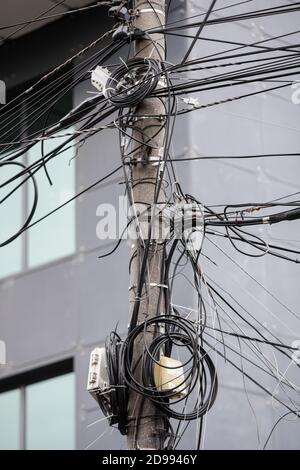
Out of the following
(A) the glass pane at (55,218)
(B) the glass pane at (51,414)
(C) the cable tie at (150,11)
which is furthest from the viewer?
(A) the glass pane at (55,218)

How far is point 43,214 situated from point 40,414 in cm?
270

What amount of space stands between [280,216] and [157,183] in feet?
3.02

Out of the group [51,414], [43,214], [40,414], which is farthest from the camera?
[43,214]

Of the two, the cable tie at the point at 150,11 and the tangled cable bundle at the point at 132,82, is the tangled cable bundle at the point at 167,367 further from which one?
the cable tie at the point at 150,11

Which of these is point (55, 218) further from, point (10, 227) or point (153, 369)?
point (153, 369)

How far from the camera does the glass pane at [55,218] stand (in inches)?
579

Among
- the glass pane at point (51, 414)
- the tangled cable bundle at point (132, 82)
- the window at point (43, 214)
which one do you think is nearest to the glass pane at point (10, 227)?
the window at point (43, 214)

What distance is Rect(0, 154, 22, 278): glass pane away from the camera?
49.7ft

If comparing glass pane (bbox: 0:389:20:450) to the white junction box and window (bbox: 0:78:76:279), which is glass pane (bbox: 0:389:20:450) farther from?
the white junction box

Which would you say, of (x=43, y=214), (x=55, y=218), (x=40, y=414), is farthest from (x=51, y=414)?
(x=43, y=214)

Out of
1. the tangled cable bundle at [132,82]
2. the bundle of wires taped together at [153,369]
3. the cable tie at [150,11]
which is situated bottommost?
the bundle of wires taped together at [153,369]

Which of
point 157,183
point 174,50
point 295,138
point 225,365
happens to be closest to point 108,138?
point 174,50

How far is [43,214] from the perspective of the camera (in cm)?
1520

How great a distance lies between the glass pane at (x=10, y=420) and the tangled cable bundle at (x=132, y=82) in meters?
6.80
